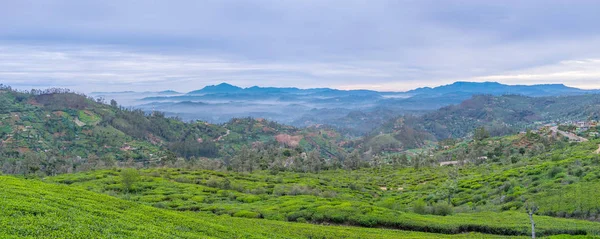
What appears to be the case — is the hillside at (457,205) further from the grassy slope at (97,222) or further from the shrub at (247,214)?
the grassy slope at (97,222)

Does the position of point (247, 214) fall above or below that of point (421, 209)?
above

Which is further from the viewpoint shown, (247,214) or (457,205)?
(457,205)

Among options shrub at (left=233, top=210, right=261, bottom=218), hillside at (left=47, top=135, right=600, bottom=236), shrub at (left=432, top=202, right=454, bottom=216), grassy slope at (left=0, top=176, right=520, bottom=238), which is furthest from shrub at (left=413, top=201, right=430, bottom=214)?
shrub at (left=233, top=210, right=261, bottom=218)

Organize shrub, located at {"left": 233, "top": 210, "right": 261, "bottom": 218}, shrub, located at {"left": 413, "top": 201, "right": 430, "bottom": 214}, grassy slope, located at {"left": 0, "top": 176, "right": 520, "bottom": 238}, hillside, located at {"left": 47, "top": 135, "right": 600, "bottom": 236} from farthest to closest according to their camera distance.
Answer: shrub, located at {"left": 413, "top": 201, "right": 430, "bottom": 214}, shrub, located at {"left": 233, "top": 210, "right": 261, "bottom": 218}, hillside, located at {"left": 47, "top": 135, "right": 600, "bottom": 236}, grassy slope, located at {"left": 0, "top": 176, "right": 520, "bottom": 238}

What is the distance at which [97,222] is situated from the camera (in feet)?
52.6

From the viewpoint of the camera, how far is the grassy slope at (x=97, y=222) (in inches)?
537

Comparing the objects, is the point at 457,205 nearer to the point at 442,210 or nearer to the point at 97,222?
the point at 442,210

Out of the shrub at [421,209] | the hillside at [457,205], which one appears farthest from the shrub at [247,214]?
the shrub at [421,209]

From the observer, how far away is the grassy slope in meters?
13.6

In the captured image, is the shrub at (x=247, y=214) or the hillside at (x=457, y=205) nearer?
the hillside at (x=457, y=205)

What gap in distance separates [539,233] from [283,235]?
16803mm

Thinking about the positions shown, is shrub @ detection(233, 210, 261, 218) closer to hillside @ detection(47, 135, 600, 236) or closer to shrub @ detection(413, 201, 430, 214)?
hillside @ detection(47, 135, 600, 236)

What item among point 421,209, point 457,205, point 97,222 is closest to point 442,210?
point 421,209

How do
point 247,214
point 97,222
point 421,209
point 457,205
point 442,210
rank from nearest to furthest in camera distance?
point 97,222, point 247,214, point 442,210, point 421,209, point 457,205
